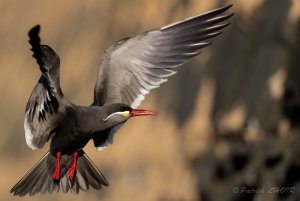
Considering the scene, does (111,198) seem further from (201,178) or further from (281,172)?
(281,172)

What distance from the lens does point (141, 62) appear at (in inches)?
243

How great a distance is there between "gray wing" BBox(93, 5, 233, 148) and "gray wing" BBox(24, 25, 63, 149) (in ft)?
1.19

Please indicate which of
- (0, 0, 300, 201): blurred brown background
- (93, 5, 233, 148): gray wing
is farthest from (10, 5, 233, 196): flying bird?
(0, 0, 300, 201): blurred brown background

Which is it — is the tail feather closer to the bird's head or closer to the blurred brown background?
the bird's head

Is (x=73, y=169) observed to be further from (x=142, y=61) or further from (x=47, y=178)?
(x=142, y=61)

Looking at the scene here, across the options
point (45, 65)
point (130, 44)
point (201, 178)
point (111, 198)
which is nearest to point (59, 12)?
point (111, 198)

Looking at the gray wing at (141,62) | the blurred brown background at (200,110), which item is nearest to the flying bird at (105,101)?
the gray wing at (141,62)

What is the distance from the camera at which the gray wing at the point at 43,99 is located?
539cm

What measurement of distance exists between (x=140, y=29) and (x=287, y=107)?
7.69 ft

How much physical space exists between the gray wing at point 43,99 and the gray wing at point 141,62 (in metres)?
0.36

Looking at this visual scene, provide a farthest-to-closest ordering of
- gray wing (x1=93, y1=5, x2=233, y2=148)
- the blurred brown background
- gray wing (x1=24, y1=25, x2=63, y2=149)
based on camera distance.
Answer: the blurred brown background
gray wing (x1=93, y1=5, x2=233, y2=148)
gray wing (x1=24, y1=25, x2=63, y2=149)

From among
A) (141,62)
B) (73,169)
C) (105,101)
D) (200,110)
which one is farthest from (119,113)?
(200,110)

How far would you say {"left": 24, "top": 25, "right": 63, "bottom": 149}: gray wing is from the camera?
17.7 ft

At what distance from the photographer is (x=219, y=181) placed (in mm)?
7184
